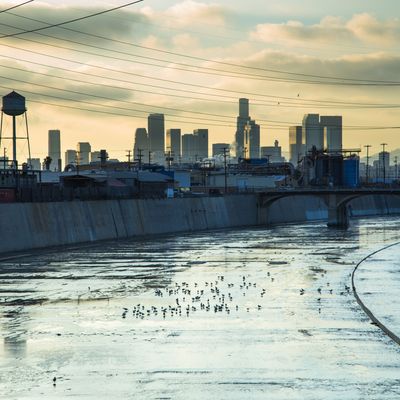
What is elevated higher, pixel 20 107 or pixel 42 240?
pixel 20 107

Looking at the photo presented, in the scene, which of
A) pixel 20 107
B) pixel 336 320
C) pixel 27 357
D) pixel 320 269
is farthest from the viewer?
pixel 20 107

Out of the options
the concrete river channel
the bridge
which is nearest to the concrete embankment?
the bridge

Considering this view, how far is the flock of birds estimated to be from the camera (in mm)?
42594

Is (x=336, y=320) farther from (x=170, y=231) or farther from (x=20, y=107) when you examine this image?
(x=20, y=107)

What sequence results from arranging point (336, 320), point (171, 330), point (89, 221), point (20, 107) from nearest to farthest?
point (171, 330)
point (336, 320)
point (89, 221)
point (20, 107)

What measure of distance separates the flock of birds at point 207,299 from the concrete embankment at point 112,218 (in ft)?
112

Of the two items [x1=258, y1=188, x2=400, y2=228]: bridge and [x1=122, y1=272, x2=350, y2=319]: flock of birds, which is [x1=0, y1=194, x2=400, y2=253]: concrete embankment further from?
[x1=122, y1=272, x2=350, y2=319]: flock of birds

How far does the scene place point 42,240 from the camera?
91.6m

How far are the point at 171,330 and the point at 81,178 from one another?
11132 centimetres

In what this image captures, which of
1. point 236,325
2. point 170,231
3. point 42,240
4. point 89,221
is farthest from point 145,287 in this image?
point 170,231

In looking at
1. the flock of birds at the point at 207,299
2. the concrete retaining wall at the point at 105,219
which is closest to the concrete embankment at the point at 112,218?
the concrete retaining wall at the point at 105,219

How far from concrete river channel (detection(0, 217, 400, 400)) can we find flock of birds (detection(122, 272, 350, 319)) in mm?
109

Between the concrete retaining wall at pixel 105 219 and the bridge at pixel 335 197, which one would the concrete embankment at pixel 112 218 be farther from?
the bridge at pixel 335 197

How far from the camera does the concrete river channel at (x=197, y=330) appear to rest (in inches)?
1013
